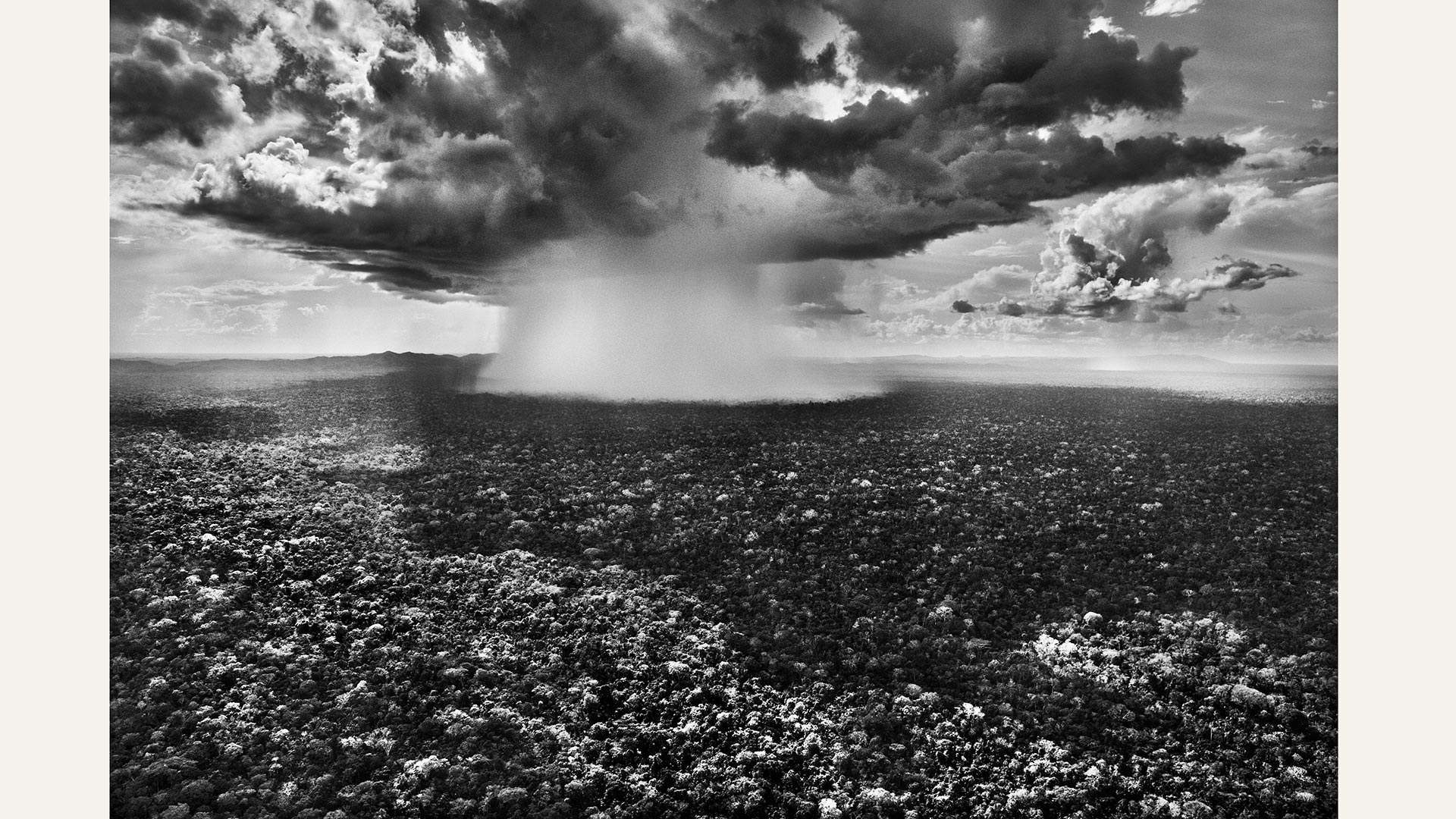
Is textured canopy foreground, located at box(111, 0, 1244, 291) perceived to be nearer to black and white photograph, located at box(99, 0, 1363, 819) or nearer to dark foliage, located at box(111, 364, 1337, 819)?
black and white photograph, located at box(99, 0, 1363, 819)

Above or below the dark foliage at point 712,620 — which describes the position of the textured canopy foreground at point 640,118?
above

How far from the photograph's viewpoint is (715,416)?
8.70m

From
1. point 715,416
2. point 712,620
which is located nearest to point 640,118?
point 715,416

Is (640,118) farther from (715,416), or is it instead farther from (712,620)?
(712,620)

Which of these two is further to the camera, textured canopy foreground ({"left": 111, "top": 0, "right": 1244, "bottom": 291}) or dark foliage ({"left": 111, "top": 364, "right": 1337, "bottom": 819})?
textured canopy foreground ({"left": 111, "top": 0, "right": 1244, "bottom": 291})

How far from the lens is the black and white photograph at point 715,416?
3574 millimetres

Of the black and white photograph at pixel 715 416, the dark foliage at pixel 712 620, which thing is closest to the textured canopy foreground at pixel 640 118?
the black and white photograph at pixel 715 416

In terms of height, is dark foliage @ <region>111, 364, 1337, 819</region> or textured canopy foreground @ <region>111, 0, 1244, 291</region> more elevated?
textured canopy foreground @ <region>111, 0, 1244, 291</region>

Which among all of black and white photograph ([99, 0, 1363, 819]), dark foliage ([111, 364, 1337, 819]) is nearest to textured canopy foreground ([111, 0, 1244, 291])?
black and white photograph ([99, 0, 1363, 819])

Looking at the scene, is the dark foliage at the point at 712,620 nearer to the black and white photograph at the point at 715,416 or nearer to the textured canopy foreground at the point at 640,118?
the black and white photograph at the point at 715,416

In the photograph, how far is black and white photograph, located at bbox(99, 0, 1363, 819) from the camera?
3574 millimetres

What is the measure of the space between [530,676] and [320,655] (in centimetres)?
130

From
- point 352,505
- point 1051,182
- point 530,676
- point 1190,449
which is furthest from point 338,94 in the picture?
point 1190,449

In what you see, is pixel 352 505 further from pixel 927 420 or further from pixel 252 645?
pixel 927 420
